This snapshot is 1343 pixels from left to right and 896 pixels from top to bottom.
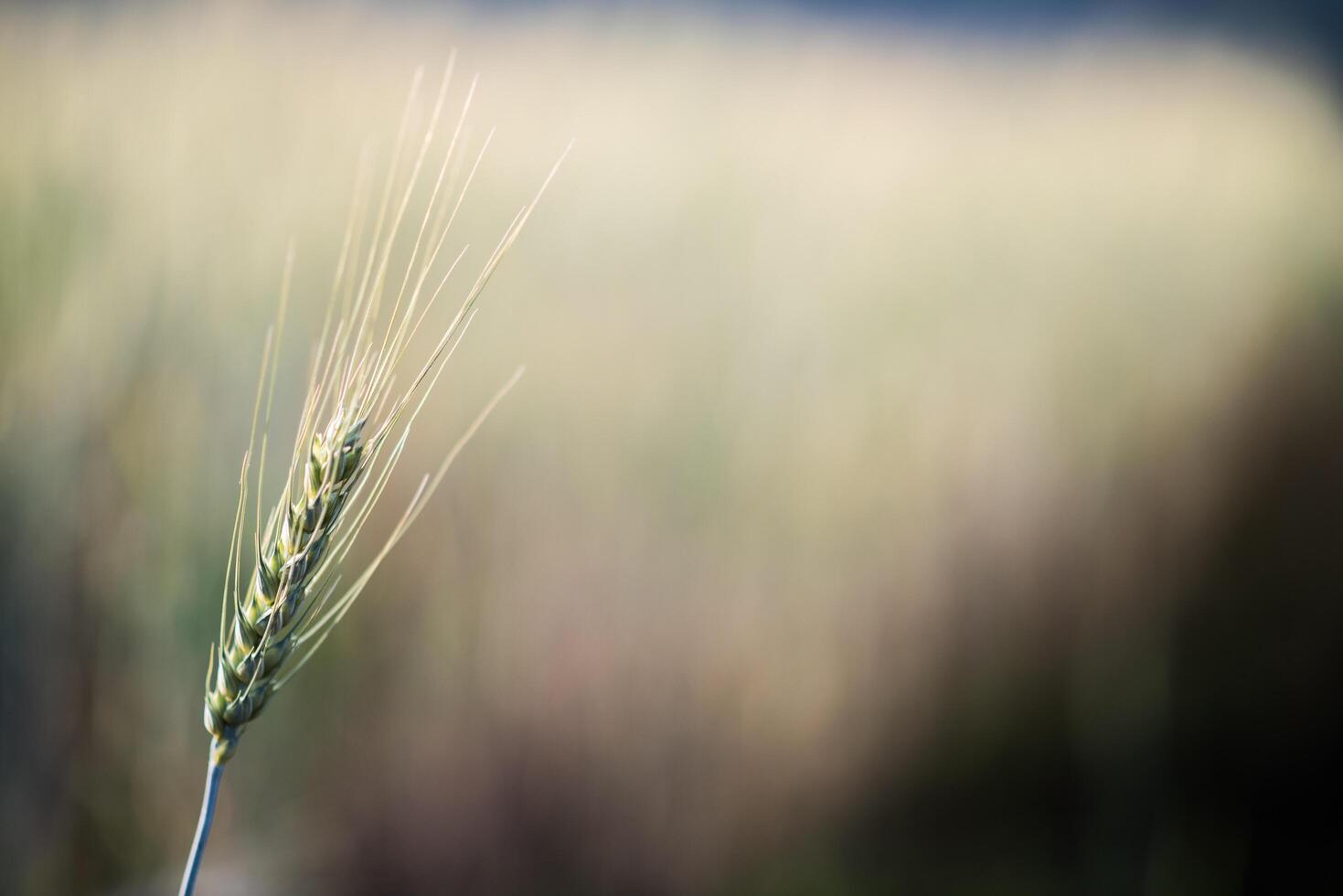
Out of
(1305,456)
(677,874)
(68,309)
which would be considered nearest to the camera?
(68,309)

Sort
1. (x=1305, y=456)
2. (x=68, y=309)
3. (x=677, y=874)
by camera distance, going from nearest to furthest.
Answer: (x=68, y=309)
(x=677, y=874)
(x=1305, y=456)

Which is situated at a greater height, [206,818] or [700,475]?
[700,475]

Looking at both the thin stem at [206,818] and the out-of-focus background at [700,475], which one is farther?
the out-of-focus background at [700,475]

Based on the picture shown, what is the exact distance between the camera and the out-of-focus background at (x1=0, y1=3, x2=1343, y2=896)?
2.86 ft

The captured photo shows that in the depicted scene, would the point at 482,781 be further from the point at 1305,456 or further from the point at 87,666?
the point at 1305,456

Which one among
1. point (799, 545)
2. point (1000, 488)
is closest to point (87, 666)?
point (799, 545)

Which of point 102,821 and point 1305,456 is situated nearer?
point 102,821

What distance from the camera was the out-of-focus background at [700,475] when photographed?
87 cm

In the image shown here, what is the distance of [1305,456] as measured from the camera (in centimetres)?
113

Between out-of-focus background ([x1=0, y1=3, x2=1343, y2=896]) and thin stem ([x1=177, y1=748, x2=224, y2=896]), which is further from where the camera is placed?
out-of-focus background ([x1=0, y1=3, x2=1343, y2=896])

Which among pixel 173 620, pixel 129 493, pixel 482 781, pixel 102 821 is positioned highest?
pixel 129 493

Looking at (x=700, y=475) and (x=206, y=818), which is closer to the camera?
(x=206, y=818)

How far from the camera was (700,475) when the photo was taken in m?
0.98

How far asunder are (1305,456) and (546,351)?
1041 mm
